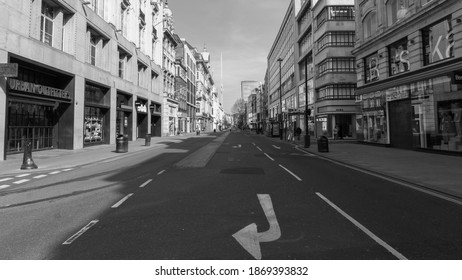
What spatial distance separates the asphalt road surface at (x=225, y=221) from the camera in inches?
175

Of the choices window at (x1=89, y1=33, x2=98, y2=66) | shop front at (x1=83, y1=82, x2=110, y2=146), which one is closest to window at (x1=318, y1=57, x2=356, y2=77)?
shop front at (x1=83, y1=82, x2=110, y2=146)

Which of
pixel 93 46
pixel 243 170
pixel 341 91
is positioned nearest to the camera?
pixel 243 170

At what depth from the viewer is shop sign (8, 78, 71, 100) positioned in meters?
17.6

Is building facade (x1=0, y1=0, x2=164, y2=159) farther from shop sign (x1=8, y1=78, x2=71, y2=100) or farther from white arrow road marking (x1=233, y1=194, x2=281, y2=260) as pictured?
white arrow road marking (x1=233, y1=194, x2=281, y2=260)

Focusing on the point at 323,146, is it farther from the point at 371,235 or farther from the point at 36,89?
the point at 36,89

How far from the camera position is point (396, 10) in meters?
24.3

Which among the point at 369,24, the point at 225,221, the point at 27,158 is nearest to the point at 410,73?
the point at 369,24

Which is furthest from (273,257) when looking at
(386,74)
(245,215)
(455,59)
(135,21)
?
(135,21)

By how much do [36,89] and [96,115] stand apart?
9705mm

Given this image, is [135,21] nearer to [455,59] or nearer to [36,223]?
[455,59]

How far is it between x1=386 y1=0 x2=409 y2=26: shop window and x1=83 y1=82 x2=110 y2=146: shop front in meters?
26.1

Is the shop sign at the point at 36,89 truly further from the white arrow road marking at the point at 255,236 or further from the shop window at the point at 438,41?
the shop window at the point at 438,41

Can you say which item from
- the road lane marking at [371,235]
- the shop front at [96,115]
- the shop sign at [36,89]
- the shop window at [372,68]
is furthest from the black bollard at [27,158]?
the shop window at [372,68]

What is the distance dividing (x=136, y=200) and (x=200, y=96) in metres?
98.7
